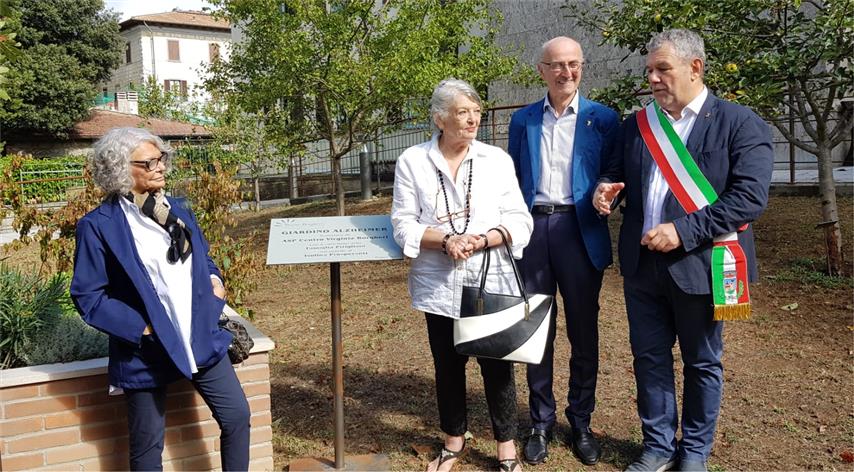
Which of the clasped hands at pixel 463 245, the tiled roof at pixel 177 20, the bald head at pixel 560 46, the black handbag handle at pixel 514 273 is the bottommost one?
the black handbag handle at pixel 514 273

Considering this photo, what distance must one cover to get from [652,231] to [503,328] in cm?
81

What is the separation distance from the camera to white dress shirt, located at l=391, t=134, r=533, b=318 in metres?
3.46

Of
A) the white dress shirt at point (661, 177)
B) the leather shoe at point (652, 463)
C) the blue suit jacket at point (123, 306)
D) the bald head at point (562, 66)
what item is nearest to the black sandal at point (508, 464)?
the leather shoe at point (652, 463)

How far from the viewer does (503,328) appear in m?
3.29

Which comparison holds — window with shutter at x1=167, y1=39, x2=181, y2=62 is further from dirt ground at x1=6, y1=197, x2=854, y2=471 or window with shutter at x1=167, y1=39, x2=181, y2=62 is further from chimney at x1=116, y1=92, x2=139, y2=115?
dirt ground at x1=6, y1=197, x2=854, y2=471

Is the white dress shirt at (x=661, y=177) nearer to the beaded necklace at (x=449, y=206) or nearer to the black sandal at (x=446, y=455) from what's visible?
the beaded necklace at (x=449, y=206)

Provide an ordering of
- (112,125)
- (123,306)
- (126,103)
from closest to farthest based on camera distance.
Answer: (123,306) → (112,125) → (126,103)

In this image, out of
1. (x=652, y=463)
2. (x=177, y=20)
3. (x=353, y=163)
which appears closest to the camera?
(x=652, y=463)

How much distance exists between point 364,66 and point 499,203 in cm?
735

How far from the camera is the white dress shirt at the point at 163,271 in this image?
9.69ft

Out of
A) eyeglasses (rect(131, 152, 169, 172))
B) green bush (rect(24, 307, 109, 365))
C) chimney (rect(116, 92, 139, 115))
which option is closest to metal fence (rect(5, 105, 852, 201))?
green bush (rect(24, 307, 109, 365))

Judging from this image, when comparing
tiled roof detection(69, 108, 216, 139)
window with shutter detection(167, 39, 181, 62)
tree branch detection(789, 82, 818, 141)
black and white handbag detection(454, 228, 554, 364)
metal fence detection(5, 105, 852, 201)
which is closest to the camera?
black and white handbag detection(454, 228, 554, 364)

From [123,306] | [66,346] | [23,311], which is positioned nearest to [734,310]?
[123,306]

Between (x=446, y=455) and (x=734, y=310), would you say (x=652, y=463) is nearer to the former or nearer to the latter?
(x=734, y=310)
